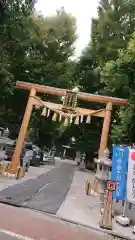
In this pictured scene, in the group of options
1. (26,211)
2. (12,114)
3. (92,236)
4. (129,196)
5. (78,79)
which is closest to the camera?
(92,236)

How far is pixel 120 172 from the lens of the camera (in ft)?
25.4

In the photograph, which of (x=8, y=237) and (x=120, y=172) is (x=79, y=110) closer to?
(x=120, y=172)

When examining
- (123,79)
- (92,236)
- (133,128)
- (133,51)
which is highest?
(133,51)

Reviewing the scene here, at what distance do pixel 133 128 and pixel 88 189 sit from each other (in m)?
3.46

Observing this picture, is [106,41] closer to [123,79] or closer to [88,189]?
[123,79]

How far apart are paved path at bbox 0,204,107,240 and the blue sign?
170 centimetres

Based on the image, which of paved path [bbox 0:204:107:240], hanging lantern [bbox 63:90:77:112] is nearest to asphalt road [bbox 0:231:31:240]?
paved path [bbox 0:204:107:240]

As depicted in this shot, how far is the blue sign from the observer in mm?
7623

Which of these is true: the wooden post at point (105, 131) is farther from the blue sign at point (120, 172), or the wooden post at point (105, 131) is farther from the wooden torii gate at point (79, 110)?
the blue sign at point (120, 172)

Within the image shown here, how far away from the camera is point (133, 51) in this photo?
11.4 meters

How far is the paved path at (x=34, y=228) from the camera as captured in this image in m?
5.16

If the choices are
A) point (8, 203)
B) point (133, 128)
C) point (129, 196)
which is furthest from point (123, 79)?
point (8, 203)

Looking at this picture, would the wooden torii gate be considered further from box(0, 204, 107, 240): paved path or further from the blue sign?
box(0, 204, 107, 240): paved path

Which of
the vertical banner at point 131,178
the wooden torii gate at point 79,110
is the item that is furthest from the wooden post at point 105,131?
the vertical banner at point 131,178
